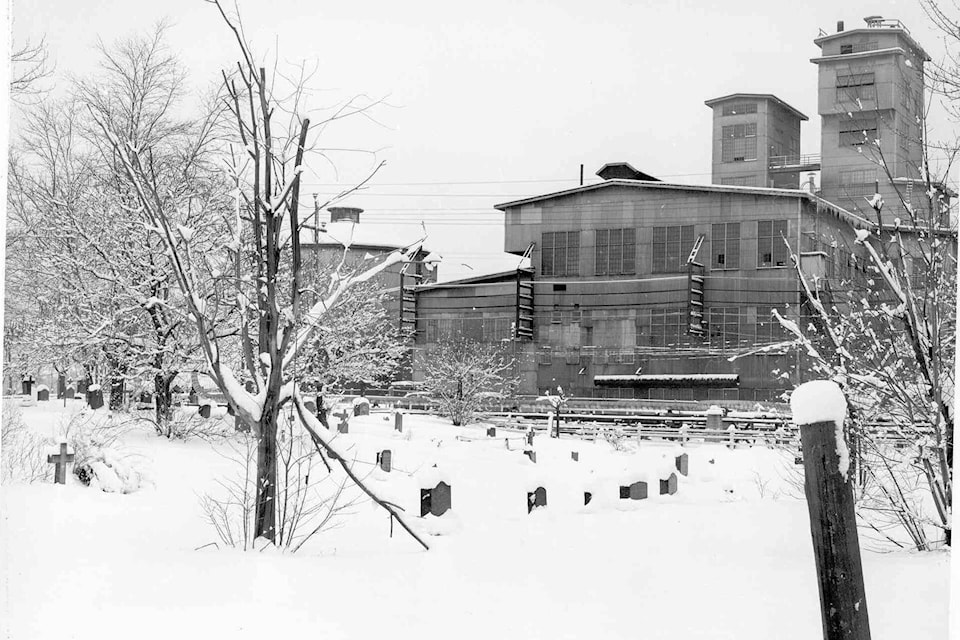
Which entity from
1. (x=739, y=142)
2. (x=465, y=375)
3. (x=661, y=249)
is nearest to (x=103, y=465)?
(x=465, y=375)

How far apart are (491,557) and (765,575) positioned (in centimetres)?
189

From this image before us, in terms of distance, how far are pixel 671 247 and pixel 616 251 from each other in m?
1.73

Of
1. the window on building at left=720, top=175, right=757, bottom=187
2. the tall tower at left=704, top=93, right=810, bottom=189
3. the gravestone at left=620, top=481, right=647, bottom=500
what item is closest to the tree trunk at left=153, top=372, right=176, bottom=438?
the gravestone at left=620, top=481, right=647, bottom=500

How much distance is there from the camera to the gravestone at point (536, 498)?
39.6ft

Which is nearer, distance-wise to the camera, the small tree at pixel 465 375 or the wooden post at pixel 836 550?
the wooden post at pixel 836 550

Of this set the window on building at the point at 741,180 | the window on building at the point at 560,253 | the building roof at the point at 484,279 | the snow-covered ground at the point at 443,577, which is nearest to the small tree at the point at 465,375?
the building roof at the point at 484,279

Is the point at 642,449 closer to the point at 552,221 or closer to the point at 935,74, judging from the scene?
the point at 552,221

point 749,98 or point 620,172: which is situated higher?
point 749,98

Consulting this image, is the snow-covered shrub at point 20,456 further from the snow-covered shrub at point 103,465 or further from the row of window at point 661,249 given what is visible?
the row of window at point 661,249

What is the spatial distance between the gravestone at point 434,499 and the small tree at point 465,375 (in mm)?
15391

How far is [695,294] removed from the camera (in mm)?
28938

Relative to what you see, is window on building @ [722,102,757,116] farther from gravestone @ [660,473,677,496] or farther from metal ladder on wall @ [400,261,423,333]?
gravestone @ [660,473,677,496]

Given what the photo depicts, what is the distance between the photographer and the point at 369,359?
26375mm

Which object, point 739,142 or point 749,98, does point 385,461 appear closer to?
point 749,98
